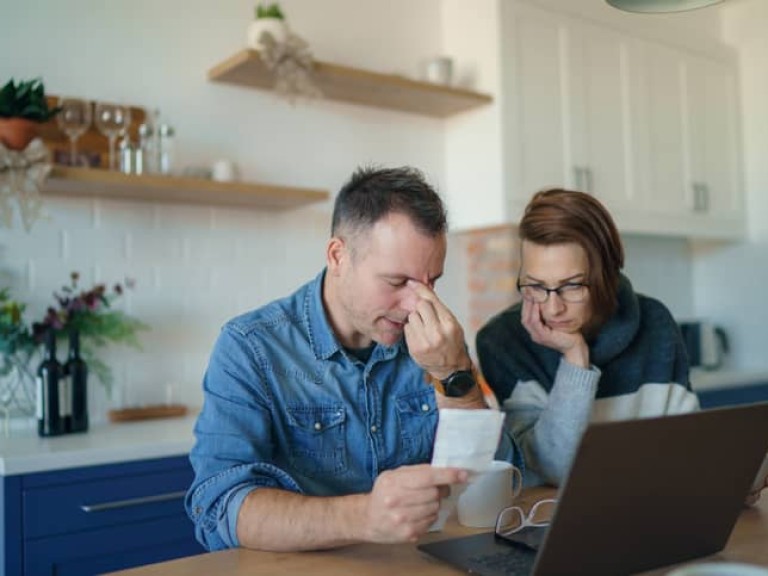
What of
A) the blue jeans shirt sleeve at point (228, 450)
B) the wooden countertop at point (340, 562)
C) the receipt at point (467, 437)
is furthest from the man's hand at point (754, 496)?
the blue jeans shirt sleeve at point (228, 450)

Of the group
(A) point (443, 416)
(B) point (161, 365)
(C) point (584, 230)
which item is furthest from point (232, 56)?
(A) point (443, 416)

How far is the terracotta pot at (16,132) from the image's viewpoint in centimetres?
216

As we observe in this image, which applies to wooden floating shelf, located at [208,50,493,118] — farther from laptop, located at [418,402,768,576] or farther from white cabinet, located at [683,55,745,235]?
laptop, located at [418,402,768,576]

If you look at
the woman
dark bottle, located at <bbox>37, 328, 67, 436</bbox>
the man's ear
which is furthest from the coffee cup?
dark bottle, located at <bbox>37, 328, 67, 436</bbox>

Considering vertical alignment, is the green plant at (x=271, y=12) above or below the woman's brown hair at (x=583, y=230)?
above

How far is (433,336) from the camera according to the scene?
131 cm

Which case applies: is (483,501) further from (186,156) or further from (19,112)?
(186,156)

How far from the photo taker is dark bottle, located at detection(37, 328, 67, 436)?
2.24m

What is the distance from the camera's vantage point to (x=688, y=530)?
3.24 feet

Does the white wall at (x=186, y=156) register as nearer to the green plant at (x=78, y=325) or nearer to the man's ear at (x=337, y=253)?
the green plant at (x=78, y=325)

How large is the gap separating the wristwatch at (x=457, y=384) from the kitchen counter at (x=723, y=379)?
90.2 inches

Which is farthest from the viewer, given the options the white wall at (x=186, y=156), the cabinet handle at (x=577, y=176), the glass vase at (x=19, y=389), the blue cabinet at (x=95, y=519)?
the cabinet handle at (x=577, y=176)

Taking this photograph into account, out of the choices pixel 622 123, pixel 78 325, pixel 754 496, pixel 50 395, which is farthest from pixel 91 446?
pixel 622 123

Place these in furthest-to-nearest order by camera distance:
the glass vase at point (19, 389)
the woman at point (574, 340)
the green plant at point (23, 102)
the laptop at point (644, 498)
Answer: the glass vase at point (19, 389) < the green plant at point (23, 102) < the woman at point (574, 340) < the laptop at point (644, 498)
